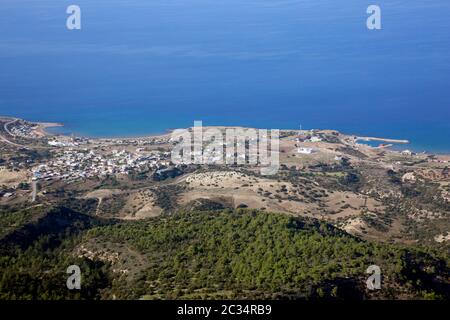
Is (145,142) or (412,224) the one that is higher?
(145,142)

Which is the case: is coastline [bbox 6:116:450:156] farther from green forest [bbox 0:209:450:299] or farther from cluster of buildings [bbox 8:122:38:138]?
green forest [bbox 0:209:450:299]

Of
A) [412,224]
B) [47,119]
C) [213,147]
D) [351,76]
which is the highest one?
[351,76]

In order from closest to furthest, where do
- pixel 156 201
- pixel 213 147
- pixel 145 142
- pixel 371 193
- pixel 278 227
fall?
1. pixel 278 227
2. pixel 156 201
3. pixel 371 193
4. pixel 213 147
5. pixel 145 142

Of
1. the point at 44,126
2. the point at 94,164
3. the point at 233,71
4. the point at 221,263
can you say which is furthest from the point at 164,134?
the point at 221,263

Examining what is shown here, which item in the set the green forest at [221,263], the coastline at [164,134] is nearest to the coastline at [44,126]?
the coastline at [164,134]

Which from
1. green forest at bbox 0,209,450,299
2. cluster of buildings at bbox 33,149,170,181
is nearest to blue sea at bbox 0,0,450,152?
cluster of buildings at bbox 33,149,170,181

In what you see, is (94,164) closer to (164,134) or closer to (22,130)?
(164,134)

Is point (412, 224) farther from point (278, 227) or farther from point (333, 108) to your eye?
point (333, 108)

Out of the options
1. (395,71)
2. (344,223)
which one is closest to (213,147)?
(344,223)
